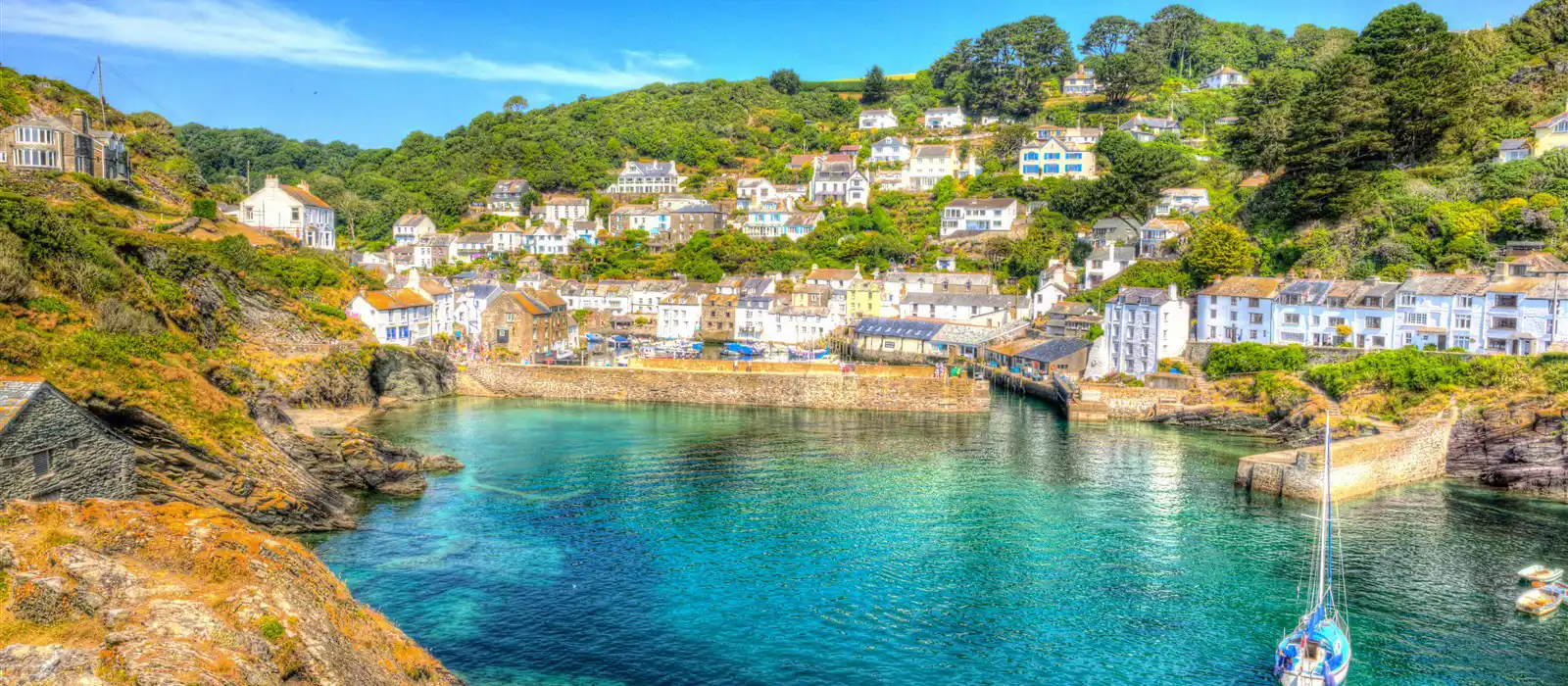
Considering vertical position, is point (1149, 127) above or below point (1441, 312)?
above

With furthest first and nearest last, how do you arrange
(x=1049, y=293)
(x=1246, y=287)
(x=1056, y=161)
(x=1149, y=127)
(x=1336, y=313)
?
(x=1149, y=127), (x=1056, y=161), (x=1049, y=293), (x=1246, y=287), (x=1336, y=313)

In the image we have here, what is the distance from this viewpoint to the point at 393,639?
51.5ft

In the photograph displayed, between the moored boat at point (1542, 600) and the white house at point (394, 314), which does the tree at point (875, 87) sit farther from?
the moored boat at point (1542, 600)

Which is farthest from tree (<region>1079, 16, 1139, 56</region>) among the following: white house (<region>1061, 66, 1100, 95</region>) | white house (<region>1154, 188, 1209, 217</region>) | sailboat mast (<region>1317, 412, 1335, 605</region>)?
sailboat mast (<region>1317, 412, 1335, 605</region>)

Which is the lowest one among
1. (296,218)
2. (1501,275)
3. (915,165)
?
(1501,275)

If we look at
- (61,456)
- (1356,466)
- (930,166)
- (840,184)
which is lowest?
(1356,466)

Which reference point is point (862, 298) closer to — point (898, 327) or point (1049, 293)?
point (898, 327)

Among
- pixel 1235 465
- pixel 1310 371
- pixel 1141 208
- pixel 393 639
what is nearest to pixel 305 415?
pixel 393 639

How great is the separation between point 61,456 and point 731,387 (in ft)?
115

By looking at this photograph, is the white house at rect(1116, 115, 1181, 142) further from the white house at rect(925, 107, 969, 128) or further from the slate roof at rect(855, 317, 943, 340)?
the slate roof at rect(855, 317, 943, 340)

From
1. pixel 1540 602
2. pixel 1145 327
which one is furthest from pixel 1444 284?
pixel 1540 602

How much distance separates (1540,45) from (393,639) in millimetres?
79493

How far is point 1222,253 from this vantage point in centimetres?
5631

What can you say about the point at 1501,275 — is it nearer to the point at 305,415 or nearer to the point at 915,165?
the point at 305,415
